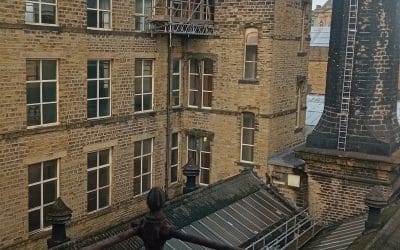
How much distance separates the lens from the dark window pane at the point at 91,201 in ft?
60.5

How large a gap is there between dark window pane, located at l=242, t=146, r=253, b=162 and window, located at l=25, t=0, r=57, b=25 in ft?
31.8

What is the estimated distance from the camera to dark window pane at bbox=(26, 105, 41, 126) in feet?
51.8

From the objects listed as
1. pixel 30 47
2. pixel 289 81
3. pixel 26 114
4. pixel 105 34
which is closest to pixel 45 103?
pixel 26 114

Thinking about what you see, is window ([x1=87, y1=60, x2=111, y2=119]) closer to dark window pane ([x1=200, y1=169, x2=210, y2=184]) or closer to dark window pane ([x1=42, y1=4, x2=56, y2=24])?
dark window pane ([x1=42, y1=4, x2=56, y2=24])

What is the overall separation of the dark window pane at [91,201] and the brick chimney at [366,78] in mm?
8538

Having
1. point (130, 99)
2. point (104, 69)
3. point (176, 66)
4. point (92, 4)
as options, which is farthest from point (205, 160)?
point (92, 4)

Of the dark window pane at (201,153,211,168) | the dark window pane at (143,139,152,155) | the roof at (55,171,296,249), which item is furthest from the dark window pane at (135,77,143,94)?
the roof at (55,171,296,249)

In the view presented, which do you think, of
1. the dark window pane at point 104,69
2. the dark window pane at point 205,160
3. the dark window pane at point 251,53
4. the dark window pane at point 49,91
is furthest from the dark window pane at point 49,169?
the dark window pane at point 251,53

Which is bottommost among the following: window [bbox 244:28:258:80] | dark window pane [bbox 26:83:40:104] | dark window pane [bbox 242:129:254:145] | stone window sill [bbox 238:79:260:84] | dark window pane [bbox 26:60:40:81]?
dark window pane [bbox 242:129:254:145]

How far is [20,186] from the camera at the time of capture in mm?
15586

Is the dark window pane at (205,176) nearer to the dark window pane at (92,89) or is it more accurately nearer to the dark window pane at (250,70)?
the dark window pane at (250,70)

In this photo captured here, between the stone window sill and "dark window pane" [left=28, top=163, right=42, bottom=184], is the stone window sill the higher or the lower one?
the higher one

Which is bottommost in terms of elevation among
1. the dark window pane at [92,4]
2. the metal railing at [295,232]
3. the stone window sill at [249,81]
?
the metal railing at [295,232]

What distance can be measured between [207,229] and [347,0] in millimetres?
8396
